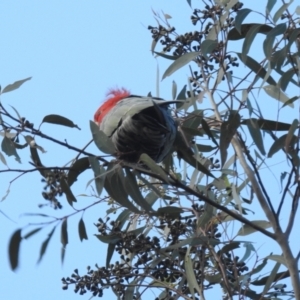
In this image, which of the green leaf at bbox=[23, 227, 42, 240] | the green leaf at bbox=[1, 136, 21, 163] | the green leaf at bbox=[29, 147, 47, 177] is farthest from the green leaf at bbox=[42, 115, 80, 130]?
the green leaf at bbox=[23, 227, 42, 240]

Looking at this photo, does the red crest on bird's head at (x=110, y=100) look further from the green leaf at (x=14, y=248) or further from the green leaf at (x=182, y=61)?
the green leaf at (x=14, y=248)

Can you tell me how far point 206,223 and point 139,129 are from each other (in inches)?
13.9

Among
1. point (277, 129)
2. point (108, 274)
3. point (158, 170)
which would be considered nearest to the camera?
point (158, 170)

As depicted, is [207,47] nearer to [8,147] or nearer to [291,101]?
[291,101]

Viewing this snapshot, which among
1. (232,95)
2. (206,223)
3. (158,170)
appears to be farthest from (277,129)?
(158,170)

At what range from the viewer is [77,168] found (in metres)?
2.49

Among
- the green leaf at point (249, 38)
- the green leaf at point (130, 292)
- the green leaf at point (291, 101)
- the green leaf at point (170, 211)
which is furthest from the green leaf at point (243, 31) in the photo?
the green leaf at point (130, 292)

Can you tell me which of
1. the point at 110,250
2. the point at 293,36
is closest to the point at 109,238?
the point at 110,250

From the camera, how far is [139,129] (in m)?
2.54

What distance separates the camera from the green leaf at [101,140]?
2.44 meters

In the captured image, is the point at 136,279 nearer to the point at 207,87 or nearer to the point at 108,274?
the point at 108,274

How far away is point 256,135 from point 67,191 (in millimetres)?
583

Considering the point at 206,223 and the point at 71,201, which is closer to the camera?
the point at 71,201

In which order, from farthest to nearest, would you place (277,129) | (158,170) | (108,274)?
(277,129) < (108,274) < (158,170)
